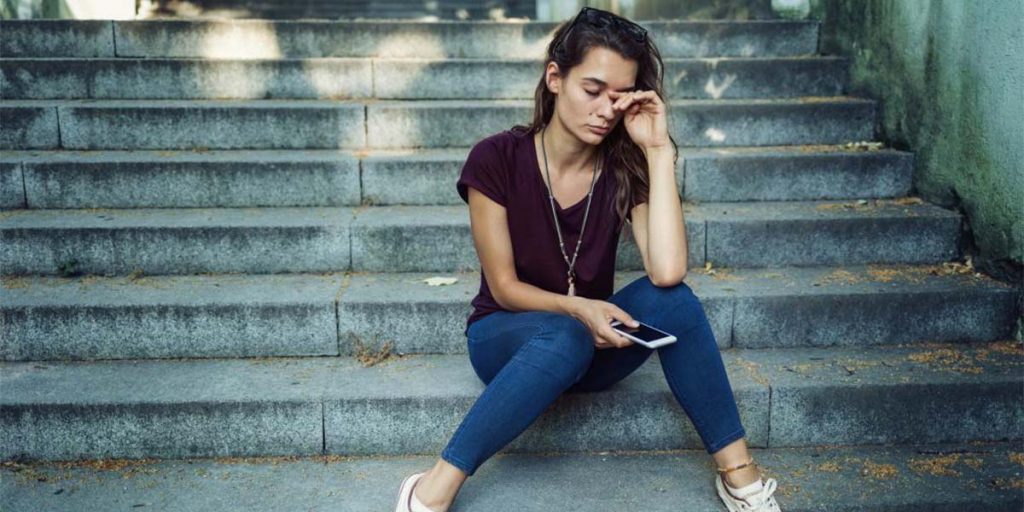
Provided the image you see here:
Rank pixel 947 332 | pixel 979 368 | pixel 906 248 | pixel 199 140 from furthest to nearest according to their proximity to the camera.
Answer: pixel 199 140 → pixel 906 248 → pixel 947 332 → pixel 979 368

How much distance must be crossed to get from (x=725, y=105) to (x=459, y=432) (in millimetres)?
2809

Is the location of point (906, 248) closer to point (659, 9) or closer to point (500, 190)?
point (500, 190)

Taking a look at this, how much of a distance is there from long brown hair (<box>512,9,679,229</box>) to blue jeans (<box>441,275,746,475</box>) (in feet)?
1.10

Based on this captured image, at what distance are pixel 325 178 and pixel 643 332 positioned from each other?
2076 mm

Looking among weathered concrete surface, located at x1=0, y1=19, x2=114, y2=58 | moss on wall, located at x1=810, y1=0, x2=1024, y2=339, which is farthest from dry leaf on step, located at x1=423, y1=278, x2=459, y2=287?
weathered concrete surface, located at x1=0, y1=19, x2=114, y2=58

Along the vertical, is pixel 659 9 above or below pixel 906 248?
above

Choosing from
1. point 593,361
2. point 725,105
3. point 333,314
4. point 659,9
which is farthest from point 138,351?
point 659,9

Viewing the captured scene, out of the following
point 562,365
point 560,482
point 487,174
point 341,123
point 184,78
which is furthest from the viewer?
point 184,78

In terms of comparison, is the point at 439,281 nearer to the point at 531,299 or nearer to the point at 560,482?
the point at 531,299

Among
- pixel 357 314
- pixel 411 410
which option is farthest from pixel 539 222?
pixel 357 314

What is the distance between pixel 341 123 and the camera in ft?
14.6

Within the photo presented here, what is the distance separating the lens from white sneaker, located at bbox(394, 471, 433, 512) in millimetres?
2584

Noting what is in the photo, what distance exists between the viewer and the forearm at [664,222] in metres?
2.72

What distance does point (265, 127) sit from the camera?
4.46 meters
